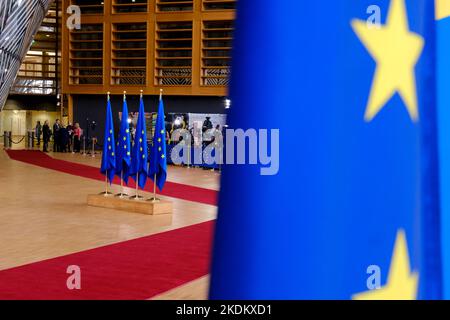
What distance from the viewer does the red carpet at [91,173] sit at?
37.9 ft

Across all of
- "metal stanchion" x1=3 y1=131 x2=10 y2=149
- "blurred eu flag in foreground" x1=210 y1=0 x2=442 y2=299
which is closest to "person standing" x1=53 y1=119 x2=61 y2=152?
"metal stanchion" x1=3 y1=131 x2=10 y2=149

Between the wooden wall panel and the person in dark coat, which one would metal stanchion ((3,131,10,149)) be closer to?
the person in dark coat

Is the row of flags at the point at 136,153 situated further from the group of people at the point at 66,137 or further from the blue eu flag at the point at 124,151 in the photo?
the group of people at the point at 66,137

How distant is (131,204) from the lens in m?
9.41

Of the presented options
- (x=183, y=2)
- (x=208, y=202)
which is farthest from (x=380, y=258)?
(x=183, y=2)

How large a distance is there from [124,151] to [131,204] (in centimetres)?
84

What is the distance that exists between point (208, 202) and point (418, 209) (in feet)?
30.6

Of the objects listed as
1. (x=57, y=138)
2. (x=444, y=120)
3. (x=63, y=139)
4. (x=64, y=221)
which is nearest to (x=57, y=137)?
(x=57, y=138)

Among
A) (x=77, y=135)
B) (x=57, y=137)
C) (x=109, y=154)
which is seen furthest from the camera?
(x=57, y=137)

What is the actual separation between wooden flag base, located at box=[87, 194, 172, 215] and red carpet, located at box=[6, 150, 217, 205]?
76cm

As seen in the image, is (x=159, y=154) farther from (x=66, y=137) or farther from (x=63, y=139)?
(x=63, y=139)

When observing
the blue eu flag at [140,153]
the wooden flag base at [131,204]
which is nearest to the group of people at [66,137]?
the wooden flag base at [131,204]
